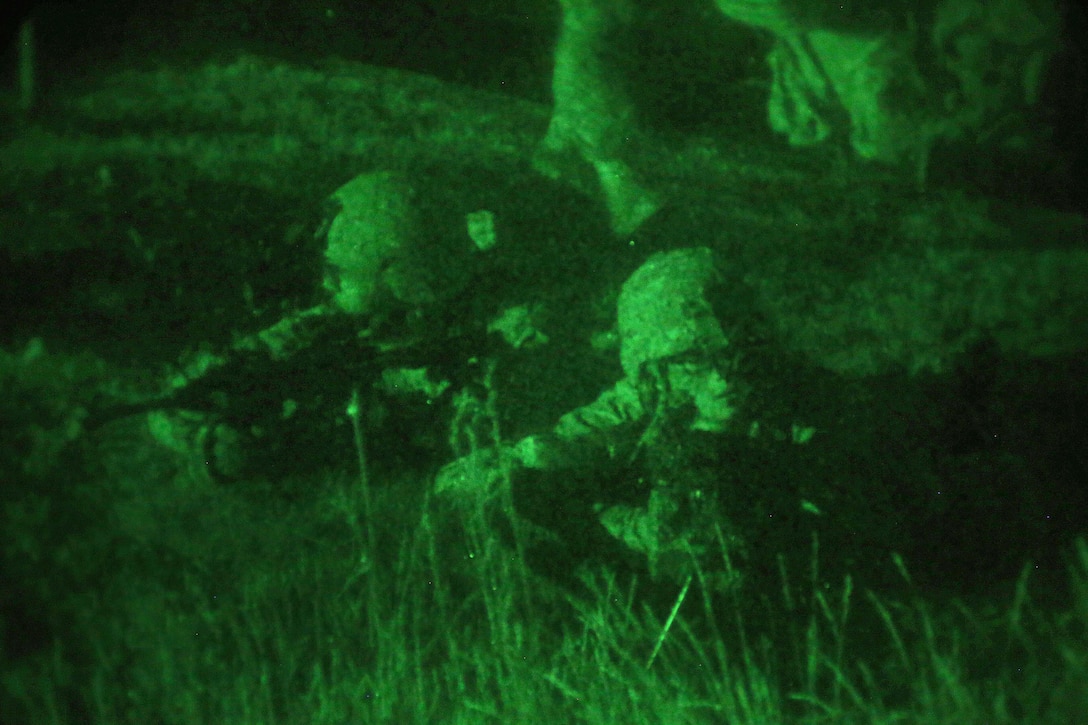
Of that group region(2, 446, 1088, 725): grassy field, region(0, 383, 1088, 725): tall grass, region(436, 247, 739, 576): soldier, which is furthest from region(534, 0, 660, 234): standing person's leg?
region(2, 446, 1088, 725): grassy field

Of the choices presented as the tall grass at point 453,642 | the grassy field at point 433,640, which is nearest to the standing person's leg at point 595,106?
the tall grass at point 453,642

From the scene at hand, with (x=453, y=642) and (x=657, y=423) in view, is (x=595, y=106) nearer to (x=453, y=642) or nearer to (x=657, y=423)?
(x=657, y=423)

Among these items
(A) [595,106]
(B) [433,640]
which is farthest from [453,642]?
(A) [595,106]

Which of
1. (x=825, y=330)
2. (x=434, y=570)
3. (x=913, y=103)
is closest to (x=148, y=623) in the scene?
(x=434, y=570)

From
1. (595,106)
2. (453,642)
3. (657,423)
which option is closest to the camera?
(453,642)

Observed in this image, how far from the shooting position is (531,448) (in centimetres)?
308

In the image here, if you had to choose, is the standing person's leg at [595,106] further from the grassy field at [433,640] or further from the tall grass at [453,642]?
the grassy field at [433,640]

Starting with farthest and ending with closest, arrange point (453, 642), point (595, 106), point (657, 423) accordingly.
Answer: point (595, 106) → point (657, 423) → point (453, 642)

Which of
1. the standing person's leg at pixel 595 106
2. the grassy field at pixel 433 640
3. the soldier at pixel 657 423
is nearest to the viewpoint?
the grassy field at pixel 433 640

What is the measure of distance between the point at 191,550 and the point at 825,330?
84.6 inches

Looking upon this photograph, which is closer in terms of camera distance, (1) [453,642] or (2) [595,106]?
(1) [453,642]

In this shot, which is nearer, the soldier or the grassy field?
the grassy field

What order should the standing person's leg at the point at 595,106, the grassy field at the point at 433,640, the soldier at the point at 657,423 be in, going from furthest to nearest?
the standing person's leg at the point at 595,106
the soldier at the point at 657,423
the grassy field at the point at 433,640

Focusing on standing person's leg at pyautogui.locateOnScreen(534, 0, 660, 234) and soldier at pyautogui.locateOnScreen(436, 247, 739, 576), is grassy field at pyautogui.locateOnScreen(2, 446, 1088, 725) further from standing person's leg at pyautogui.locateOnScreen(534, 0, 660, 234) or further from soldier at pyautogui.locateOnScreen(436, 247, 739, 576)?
standing person's leg at pyautogui.locateOnScreen(534, 0, 660, 234)
